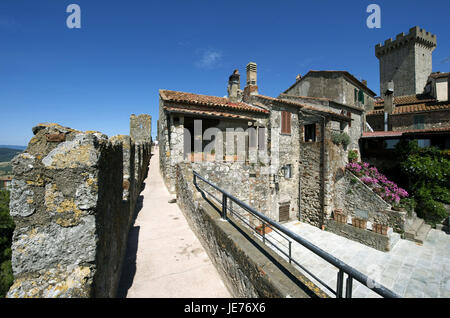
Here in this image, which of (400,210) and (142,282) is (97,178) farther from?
(400,210)

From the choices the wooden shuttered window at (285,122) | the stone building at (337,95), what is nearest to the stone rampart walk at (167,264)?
the wooden shuttered window at (285,122)

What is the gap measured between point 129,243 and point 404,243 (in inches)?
569

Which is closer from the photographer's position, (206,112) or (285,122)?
(206,112)

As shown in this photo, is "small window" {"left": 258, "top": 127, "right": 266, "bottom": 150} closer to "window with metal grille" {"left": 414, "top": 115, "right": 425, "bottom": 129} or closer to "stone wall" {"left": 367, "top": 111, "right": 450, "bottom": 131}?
"stone wall" {"left": 367, "top": 111, "right": 450, "bottom": 131}

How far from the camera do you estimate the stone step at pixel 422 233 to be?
10.9m

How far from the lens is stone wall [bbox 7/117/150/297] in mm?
1605

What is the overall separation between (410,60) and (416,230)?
29740 mm

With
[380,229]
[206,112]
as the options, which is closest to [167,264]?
[206,112]

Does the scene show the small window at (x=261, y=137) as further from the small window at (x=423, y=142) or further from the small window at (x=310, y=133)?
the small window at (x=423, y=142)

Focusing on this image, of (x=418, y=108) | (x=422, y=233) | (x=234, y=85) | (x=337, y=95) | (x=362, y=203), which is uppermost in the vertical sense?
(x=337, y=95)

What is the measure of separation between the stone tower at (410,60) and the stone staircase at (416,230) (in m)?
22.3

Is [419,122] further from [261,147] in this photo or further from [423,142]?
[261,147]

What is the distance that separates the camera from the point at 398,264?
9.20 metres

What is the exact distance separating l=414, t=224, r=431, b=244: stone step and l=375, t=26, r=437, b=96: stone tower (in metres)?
22.6
